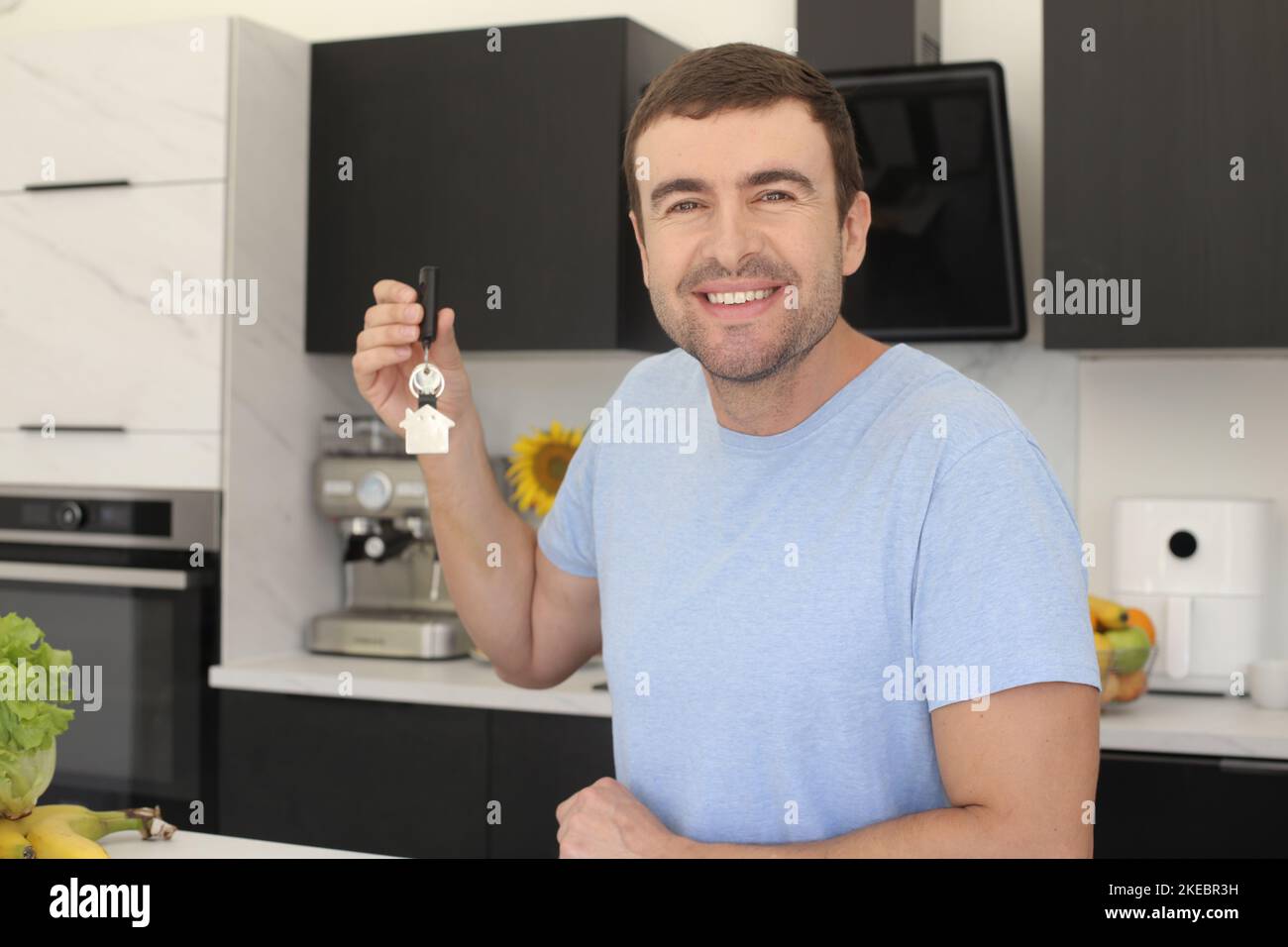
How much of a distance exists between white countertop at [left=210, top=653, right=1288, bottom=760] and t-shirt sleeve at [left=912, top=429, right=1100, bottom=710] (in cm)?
121

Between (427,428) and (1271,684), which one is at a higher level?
(427,428)

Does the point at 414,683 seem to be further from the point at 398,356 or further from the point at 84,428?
the point at 398,356

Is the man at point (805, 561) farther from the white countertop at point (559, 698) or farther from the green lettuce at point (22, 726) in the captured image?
the white countertop at point (559, 698)

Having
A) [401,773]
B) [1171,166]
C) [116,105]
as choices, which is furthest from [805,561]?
[116,105]

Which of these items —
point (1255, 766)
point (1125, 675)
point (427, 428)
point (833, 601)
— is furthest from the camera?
point (1125, 675)

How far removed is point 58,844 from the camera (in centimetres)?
130

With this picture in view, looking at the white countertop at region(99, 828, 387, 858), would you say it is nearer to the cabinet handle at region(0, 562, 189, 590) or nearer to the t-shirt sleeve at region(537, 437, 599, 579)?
the t-shirt sleeve at region(537, 437, 599, 579)

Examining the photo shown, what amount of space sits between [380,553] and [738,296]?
1.92 meters

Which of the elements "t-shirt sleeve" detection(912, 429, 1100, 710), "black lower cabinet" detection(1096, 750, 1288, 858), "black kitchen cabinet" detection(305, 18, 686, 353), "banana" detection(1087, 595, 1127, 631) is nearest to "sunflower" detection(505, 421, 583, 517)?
"black kitchen cabinet" detection(305, 18, 686, 353)

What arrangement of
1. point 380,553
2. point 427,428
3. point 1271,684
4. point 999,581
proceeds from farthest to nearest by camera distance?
point 380,553, point 1271,684, point 427,428, point 999,581

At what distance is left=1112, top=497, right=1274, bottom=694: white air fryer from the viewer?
2.62m

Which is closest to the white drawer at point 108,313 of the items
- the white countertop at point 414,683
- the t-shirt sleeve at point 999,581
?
the white countertop at point 414,683

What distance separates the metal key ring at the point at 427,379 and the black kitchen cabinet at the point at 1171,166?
4.79ft

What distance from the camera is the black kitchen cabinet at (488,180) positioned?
9.28 feet
